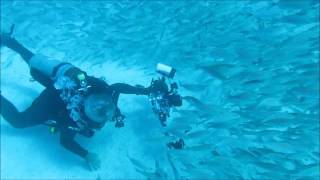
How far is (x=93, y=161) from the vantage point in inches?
222

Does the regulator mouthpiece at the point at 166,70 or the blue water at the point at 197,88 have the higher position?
the regulator mouthpiece at the point at 166,70

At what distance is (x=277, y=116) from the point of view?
5.75 m

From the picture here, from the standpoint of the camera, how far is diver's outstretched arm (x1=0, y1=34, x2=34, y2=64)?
7.00 m

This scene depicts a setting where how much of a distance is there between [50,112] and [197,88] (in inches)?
99.4

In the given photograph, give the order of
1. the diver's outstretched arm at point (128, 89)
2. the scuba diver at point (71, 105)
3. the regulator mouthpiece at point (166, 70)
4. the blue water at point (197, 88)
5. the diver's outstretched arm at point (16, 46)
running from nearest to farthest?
the scuba diver at point (71, 105), the blue water at point (197, 88), the regulator mouthpiece at point (166, 70), the diver's outstretched arm at point (128, 89), the diver's outstretched arm at point (16, 46)

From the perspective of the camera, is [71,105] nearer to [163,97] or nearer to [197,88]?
[163,97]

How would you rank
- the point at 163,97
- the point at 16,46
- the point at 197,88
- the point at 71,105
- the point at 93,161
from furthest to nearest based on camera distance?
the point at 16,46 < the point at 197,88 < the point at 93,161 < the point at 163,97 < the point at 71,105

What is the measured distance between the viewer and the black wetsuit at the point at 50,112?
5387 mm

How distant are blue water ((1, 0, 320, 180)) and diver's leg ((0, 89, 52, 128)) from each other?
0.45m

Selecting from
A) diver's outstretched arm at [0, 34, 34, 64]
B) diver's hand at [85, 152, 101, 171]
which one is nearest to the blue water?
diver's hand at [85, 152, 101, 171]

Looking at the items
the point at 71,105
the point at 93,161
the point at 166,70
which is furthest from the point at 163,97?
the point at 93,161

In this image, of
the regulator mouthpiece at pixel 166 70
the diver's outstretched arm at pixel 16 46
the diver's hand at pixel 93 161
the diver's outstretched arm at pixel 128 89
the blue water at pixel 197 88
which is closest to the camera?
the blue water at pixel 197 88

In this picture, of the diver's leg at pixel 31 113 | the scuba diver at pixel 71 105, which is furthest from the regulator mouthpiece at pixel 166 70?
the diver's leg at pixel 31 113

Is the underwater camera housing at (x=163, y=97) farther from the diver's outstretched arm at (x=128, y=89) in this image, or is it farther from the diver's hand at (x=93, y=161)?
the diver's hand at (x=93, y=161)
